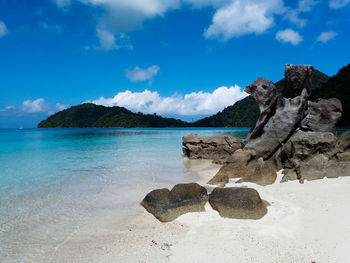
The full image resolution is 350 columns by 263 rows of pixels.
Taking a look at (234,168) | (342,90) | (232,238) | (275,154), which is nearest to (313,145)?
(275,154)

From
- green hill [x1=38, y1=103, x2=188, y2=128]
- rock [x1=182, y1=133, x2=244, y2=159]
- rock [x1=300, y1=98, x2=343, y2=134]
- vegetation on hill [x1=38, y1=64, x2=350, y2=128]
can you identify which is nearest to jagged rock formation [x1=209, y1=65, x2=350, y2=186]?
rock [x1=300, y1=98, x2=343, y2=134]

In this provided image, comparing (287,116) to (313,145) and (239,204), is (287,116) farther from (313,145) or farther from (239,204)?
(239,204)

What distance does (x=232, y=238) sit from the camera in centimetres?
486

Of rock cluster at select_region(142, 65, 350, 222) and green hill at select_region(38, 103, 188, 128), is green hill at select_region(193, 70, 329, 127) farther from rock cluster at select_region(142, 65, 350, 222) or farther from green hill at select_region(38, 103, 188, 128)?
rock cluster at select_region(142, 65, 350, 222)

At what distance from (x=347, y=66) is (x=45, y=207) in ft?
291

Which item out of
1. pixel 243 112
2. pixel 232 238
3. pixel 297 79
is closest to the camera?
pixel 232 238

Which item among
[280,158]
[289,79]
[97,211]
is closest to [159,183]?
[97,211]

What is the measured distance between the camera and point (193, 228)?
5512mm

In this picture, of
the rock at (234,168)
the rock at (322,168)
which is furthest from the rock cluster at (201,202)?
the rock at (322,168)

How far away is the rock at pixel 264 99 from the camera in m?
13.7

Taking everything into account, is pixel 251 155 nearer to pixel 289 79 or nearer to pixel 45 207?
pixel 289 79

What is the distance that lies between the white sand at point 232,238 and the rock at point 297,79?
8309mm

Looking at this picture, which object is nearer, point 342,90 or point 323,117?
point 323,117

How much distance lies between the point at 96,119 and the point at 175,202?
171 metres
